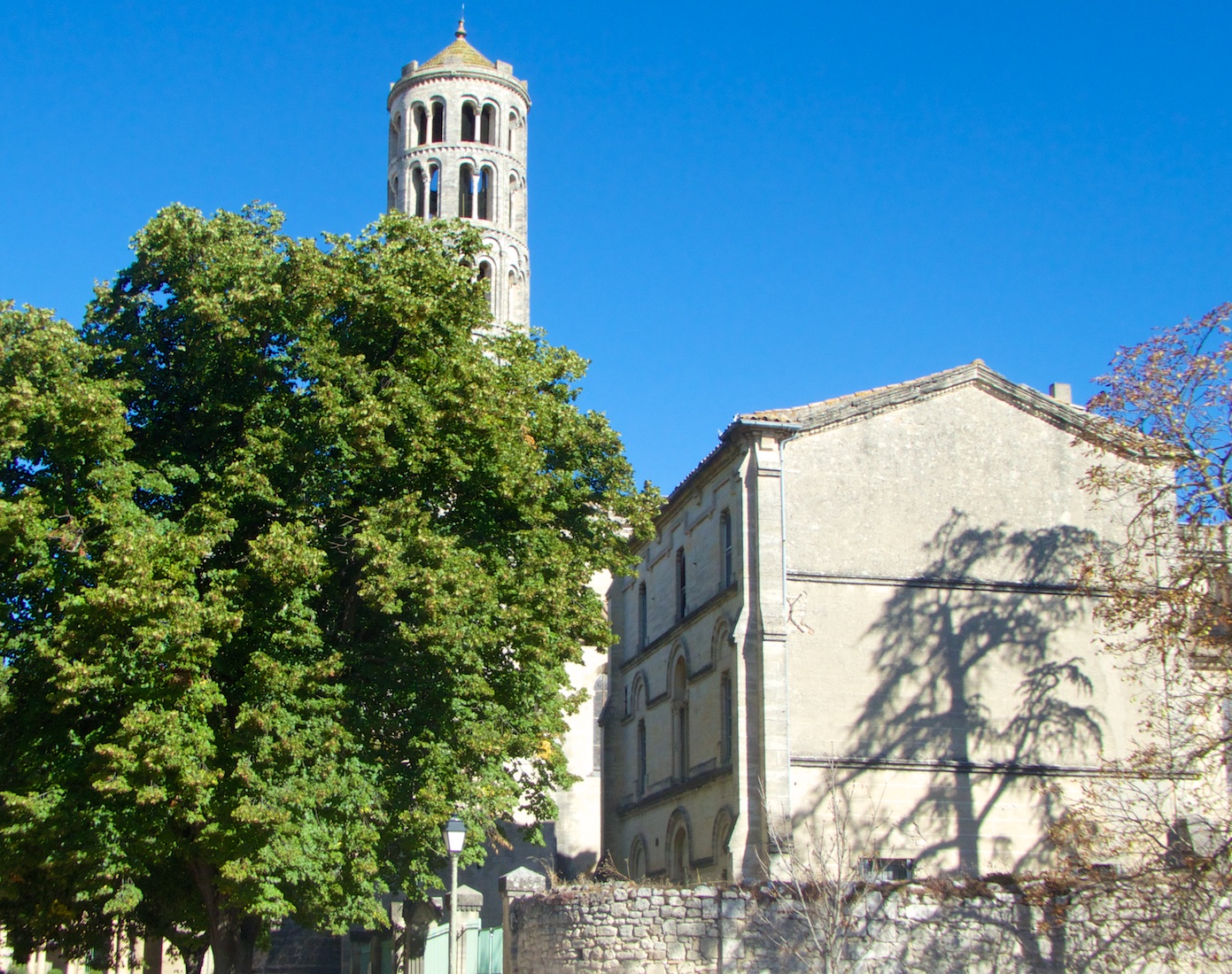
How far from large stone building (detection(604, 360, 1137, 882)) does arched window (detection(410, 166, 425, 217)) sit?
33199 mm

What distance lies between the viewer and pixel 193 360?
72.0 feet

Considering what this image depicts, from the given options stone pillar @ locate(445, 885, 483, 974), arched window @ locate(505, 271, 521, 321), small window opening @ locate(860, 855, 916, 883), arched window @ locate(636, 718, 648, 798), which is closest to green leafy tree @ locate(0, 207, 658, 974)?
stone pillar @ locate(445, 885, 483, 974)

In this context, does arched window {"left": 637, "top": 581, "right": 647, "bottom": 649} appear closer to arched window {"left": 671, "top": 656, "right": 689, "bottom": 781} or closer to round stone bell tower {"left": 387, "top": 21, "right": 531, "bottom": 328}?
arched window {"left": 671, "top": 656, "right": 689, "bottom": 781}

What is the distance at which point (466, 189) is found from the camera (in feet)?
199

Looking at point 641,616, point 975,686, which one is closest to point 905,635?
point 975,686

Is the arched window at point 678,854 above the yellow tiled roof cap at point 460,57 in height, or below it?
below

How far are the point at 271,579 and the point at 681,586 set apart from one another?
52.6 feet

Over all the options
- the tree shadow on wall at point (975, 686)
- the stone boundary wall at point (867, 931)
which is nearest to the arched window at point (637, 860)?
the tree shadow on wall at point (975, 686)

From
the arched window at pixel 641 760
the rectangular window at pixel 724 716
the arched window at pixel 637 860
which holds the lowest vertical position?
the arched window at pixel 637 860

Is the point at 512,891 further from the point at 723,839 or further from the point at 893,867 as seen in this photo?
the point at 893,867

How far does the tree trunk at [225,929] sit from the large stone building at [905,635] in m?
9.26

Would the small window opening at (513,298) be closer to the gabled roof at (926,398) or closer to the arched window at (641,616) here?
the arched window at (641,616)

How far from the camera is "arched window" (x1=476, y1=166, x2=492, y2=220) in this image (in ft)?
199

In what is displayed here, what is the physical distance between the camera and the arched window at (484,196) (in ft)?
199
